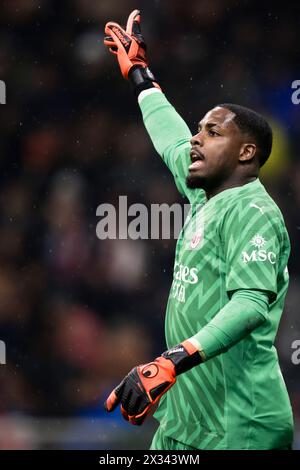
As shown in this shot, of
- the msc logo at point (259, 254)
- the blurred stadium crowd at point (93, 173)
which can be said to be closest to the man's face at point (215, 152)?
the msc logo at point (259, 254)

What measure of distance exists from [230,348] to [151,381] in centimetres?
40

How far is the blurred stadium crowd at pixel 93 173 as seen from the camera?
5645 millimetres

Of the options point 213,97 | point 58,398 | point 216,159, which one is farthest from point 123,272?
point 216,159

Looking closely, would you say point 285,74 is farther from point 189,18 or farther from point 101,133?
point 101,133

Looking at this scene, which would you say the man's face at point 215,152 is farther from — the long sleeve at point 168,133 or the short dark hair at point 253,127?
the long sleeve at point 168,133

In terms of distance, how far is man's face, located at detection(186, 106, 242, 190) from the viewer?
319cm

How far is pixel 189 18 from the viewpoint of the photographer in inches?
249

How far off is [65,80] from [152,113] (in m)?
2.65

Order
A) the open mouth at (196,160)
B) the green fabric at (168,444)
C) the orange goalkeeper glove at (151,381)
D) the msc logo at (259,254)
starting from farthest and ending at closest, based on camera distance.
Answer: the open mouth at (196,160)
the green fabric at (168,444)
the msc logo at (259,254)
the orange goalkeeper glove at (151,381)

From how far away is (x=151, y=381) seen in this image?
268cm

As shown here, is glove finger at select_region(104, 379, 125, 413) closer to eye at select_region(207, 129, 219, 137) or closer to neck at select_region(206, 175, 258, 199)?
neck at select_region(206, 175, 258, 199)

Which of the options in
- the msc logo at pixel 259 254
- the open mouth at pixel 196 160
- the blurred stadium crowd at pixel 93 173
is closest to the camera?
the msc logo at pixel 259 254

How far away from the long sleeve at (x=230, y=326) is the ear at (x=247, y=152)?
2.02ft

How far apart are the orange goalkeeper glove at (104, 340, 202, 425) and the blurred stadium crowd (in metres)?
2.70
